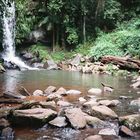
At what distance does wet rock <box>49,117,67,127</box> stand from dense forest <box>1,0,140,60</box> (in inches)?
584

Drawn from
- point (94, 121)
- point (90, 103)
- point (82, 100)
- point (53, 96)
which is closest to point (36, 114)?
point (94, 121)

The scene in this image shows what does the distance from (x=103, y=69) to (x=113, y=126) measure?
11.2 metres

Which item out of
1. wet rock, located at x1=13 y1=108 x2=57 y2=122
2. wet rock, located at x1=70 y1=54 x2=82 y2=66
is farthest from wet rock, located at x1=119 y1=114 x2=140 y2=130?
wet rock, located at x1=70 y1=54 x2=82 y2=66

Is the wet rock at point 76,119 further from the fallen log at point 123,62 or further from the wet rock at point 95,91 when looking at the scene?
the fallen log at point 123,62

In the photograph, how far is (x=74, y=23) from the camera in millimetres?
22984

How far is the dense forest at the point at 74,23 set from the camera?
22.0 metres

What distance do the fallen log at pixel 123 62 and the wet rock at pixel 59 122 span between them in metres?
10.3

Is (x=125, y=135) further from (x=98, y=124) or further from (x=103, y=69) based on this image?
(x=103, y=69)

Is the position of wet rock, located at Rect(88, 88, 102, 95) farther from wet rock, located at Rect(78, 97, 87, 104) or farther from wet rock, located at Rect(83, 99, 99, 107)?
wet rock, located at Rect(83, 99, 99, 107)

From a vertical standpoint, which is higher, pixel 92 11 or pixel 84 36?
pixel 92 11

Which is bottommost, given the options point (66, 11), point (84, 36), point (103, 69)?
point (103, 69)

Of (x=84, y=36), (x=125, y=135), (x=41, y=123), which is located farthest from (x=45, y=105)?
(x=84, y=36)

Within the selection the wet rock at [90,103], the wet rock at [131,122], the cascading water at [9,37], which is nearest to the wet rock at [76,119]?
the wet rock at [131,122]

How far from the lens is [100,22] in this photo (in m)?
23.0
